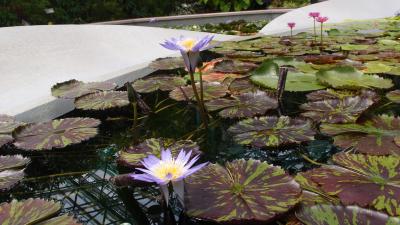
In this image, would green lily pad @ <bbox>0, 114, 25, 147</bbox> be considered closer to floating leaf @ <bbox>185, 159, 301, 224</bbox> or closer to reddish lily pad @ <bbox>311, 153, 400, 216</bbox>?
floating leaf @ <bbox>185, 159, 301, 224</bbox>

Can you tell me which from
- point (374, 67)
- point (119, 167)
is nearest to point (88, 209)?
point (119, 167)

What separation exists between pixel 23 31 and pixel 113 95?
0.82 meters

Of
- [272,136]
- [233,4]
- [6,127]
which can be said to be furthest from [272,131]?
[233,4]

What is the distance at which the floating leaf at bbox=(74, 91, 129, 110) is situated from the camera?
973 mm

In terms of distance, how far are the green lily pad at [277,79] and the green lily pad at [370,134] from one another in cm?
33

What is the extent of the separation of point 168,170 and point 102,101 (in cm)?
62

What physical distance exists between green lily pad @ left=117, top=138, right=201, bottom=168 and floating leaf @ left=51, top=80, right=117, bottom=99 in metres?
0.46

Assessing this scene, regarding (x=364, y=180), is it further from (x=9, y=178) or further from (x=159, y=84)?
(x=159, y=84)

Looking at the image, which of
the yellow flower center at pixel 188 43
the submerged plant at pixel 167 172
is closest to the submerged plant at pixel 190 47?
the yellow flower center at pixel 188 43

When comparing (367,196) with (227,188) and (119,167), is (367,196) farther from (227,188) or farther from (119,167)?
(119,167)

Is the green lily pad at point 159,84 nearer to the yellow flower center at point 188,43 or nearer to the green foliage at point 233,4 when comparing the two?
the yellow flower center at point 188,43

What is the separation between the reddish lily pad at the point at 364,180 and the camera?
48cm

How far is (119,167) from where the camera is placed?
26.5 inches

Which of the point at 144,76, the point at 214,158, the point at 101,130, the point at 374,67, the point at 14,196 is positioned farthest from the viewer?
the point at 144,76
